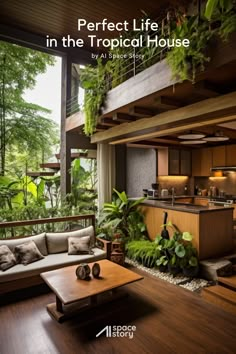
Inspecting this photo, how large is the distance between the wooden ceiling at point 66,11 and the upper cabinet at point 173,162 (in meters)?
3.56

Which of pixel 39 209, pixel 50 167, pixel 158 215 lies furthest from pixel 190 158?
pixel 39 209

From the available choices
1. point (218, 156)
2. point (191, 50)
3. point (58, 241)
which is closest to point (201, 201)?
point (218, 156)

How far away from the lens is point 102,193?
5.86 metres

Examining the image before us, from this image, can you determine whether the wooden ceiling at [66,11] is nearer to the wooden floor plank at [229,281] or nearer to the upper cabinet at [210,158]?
the upper cabinet at [210,158]

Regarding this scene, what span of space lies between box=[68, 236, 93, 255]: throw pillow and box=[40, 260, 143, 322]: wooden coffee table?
0.67 m

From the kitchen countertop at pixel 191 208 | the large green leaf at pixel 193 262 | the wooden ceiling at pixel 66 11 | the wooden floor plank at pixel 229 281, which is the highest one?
the wooden ceiling at pixel 66 11

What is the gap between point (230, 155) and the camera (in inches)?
256

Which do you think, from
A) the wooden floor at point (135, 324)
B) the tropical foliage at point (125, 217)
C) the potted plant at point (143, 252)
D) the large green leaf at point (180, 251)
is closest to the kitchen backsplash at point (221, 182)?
the tropical foliage at point (125, 217)

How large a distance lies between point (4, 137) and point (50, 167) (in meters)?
1.52

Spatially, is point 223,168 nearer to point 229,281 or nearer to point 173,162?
point 173,162

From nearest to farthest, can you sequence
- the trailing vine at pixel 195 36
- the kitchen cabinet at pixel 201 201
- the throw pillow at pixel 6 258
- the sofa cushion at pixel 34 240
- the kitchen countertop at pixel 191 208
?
the trailing vine at pixel 195 36, the throw pillow at pixel 6 258, the sofa cushion at pixel 34 240, the kitchen countertop at pixel 191 208, the kitchen cabinet at pixel 201 201

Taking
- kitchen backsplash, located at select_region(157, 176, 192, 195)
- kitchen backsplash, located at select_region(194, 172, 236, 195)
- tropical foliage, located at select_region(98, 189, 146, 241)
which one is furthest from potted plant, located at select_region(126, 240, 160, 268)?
kitchen backsplash, located at select_region(194, 172, 236, 195)

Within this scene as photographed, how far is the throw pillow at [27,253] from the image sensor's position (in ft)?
11.2

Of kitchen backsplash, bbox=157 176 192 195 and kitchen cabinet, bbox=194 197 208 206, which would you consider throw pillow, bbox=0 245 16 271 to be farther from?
kitchen cabinet, bbox=194 197 208 206
